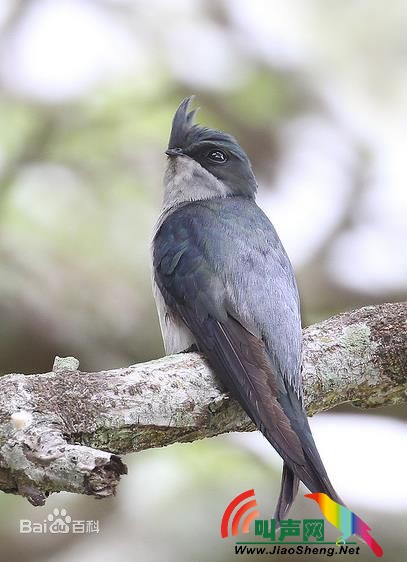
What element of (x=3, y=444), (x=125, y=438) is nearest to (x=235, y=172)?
(x=125, y=438)

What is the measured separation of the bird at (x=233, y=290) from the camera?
3980 mm

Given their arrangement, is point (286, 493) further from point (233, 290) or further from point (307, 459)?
point (233, 290)

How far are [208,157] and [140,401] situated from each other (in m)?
2.47

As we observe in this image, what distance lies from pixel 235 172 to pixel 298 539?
214 centimetres

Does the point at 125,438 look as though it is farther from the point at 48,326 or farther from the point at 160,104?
the point at 160,104

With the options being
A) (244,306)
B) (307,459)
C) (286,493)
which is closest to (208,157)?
(244,306)

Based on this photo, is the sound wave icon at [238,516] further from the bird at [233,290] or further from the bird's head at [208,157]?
the bird's head at [208,157]

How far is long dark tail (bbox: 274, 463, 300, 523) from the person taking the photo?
3.61m

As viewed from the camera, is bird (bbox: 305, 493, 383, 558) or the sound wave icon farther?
the sound wave icon

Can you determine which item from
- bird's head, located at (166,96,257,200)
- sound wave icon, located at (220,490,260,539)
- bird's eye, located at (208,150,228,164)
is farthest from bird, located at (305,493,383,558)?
bird's eye, located at (208,150,228,164)

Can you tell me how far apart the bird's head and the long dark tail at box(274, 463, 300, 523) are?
2254 millimetres

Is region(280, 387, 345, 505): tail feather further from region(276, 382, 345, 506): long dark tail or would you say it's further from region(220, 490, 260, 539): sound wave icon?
region(220, 490, 260, 539): sound wave icon

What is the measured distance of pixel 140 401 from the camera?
3.56 meters

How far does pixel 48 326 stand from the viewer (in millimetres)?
5902
